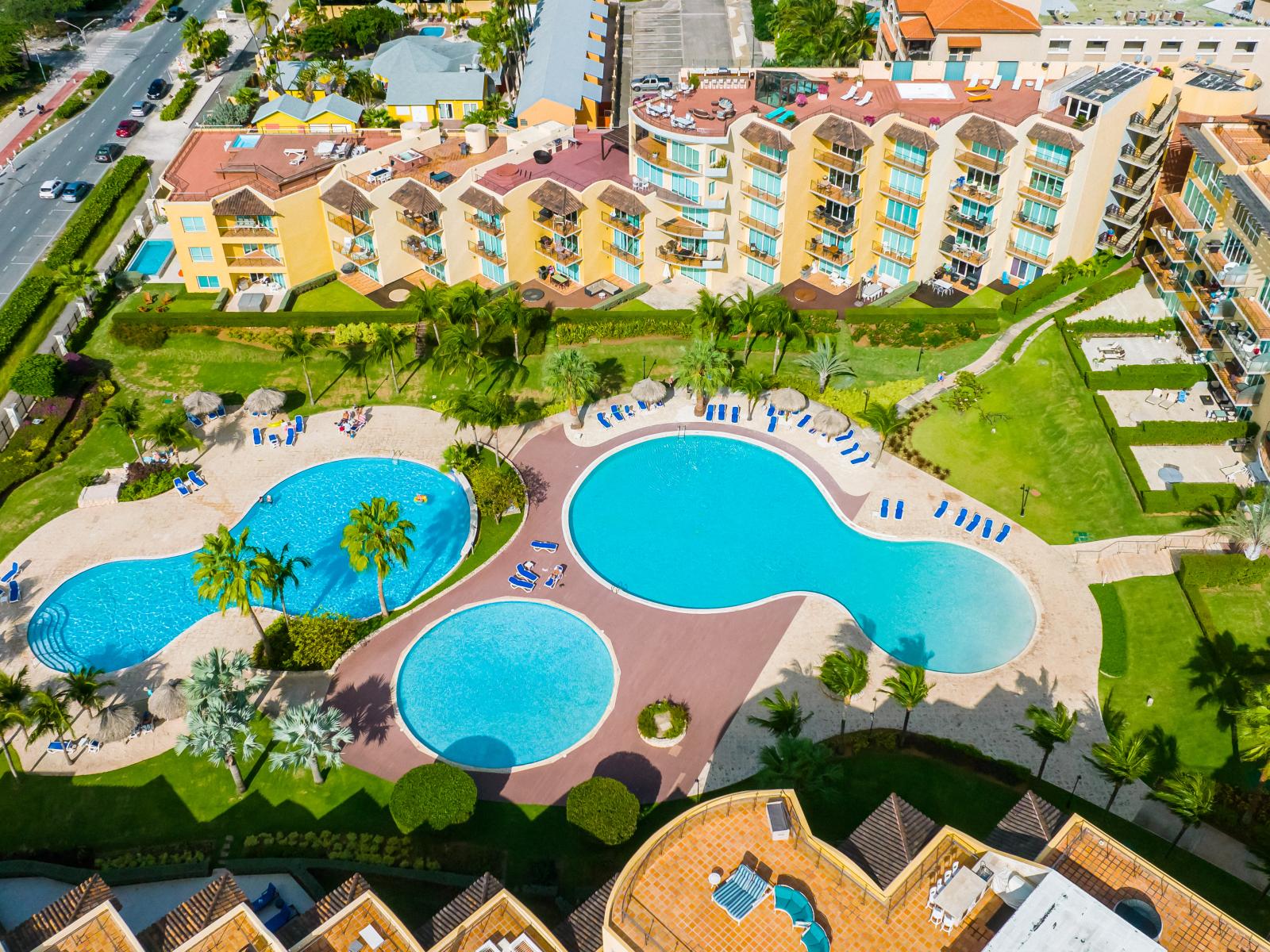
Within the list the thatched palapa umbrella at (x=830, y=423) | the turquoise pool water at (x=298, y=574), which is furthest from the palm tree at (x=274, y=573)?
the thatched palapa umbrella at (x=830, y=423)

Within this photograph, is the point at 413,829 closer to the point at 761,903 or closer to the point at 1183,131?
the point at 761,903

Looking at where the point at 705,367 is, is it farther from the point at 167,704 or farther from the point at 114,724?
the point at 114,724

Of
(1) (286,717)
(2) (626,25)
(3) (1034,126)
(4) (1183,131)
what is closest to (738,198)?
(3) (1034,126)

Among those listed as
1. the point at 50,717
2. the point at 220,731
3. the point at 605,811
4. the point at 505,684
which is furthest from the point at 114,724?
the point at 605,811

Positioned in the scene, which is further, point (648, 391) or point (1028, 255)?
point (1028, 255)

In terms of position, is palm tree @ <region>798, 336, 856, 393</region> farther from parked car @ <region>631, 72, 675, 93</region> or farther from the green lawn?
parked car @ <region>631, 72, 675, 93</region>

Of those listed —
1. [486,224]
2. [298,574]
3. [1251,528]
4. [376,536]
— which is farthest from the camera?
[486,224]

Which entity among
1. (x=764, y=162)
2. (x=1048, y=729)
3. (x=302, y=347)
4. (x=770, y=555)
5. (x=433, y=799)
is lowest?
(x=770, y=555)
